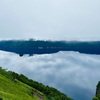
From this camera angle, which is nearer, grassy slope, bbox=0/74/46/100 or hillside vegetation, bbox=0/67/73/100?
grassy slope, bbox=0/74/46/100

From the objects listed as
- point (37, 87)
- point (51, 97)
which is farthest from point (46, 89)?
point (51, 97)

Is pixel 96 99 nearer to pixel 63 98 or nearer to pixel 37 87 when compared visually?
pixel 63 98

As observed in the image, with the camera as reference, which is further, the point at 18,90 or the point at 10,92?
the point at 18,90

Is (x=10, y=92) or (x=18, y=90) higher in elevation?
(x=10, y=92)

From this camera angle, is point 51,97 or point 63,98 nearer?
point 51,97

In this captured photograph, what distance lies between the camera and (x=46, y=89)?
166 meters

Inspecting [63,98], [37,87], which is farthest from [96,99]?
[37,87]

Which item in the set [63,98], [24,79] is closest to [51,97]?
[63,98]

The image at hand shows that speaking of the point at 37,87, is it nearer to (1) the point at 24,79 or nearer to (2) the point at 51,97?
(1) the point at 24,79

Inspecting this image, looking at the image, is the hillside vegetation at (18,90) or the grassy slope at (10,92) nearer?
the grassy slope at (10,92)

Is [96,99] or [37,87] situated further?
[37,87]

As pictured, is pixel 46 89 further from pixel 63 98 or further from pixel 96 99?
pixel 96 99

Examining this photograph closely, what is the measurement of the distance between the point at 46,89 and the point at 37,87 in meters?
5.03

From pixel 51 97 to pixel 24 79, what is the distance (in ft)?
97.2
